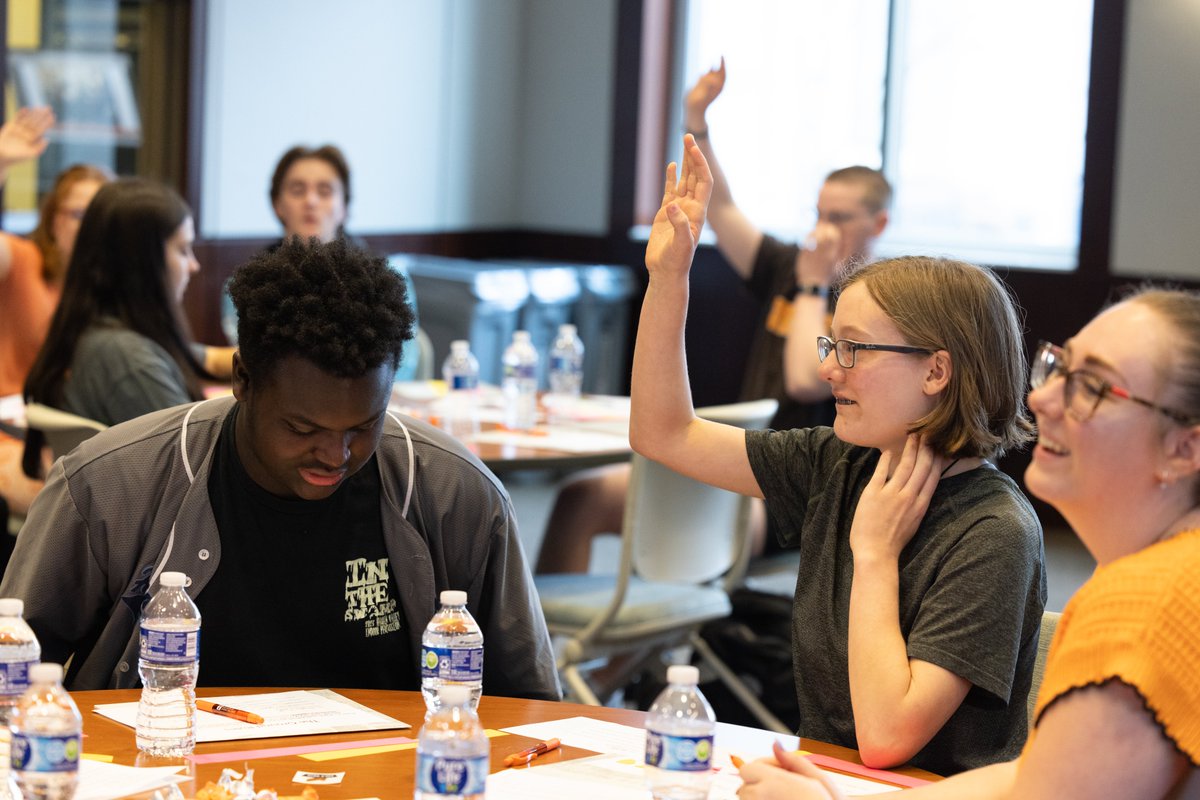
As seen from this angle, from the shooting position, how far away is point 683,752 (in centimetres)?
158

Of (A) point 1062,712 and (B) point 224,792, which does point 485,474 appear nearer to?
(B) point 224,792

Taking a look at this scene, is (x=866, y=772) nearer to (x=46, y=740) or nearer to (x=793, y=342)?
(x=46, y=740)

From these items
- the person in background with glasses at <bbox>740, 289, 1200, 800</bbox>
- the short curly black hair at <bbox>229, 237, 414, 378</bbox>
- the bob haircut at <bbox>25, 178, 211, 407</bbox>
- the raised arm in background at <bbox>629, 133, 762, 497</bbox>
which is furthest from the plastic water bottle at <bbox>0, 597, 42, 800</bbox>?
the bob haircut at <bbox>25, 178, 211, 407</bbox>

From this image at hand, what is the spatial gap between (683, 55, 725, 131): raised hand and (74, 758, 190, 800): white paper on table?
2638mm

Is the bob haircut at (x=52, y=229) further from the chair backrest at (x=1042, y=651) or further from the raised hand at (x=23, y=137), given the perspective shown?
the chair backrest at (x=1042, y=651)

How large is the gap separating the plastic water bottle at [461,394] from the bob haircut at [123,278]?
0.93 m

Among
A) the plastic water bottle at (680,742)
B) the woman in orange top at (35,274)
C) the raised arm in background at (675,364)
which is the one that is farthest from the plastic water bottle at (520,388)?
the plastic water bottle at (680,742)

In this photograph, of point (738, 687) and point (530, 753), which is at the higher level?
point (530, 753)

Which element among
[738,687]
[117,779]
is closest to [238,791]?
[117,779]

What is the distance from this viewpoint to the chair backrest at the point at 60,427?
11.0 ft

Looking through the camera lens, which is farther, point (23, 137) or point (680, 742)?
point (23, 137)

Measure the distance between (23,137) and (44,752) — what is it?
11.4 ft

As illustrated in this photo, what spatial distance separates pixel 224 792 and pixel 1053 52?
616 cm

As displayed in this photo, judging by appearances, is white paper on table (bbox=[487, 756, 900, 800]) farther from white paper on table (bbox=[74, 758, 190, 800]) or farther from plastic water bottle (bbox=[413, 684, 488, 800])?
white paper on table (bbox=[74, 758, 190, 800])
